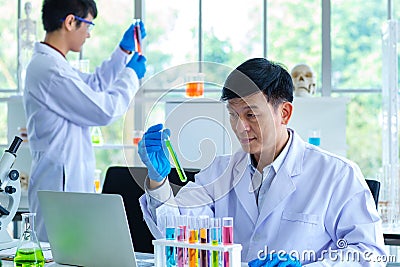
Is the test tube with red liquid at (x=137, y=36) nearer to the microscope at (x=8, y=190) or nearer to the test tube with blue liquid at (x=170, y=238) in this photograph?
the microscope at (x=8, y=190)

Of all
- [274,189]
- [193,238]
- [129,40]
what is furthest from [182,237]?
[129,40]

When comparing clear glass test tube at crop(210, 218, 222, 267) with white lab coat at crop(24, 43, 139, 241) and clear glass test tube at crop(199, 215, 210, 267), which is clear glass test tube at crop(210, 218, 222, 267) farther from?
white lab coat at crop(24, 43, 139, 241)

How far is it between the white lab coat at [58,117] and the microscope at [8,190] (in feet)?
→ 2.27

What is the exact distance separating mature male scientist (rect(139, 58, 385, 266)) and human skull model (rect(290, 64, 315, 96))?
169cm

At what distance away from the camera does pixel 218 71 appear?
1.62 meters

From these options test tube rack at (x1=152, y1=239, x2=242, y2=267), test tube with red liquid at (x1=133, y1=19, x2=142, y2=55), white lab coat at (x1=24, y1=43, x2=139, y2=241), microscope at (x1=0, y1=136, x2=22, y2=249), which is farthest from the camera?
test tube with red liquid at (x1=133, y1=19, x2=142, y2=55)

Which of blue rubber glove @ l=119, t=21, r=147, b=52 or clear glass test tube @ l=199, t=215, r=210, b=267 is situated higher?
blue rubber glove @ l=119, t=21, r=147, b=52

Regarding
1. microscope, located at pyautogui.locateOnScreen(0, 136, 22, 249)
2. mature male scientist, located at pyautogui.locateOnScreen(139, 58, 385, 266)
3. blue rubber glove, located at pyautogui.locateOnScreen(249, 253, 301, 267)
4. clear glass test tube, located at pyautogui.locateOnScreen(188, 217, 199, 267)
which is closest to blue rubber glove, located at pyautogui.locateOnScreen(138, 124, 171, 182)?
mature male scientist, located at pyautogui.locateOnScreen(139, 58, 385, 266)

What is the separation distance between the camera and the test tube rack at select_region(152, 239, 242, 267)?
1.40m

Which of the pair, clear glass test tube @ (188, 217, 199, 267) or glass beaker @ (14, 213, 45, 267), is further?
glass beaker @ (14, 213, 45, 267)

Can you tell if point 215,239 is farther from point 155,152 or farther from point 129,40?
point 129,40

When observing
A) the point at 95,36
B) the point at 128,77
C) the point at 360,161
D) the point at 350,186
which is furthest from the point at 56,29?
the point at 360,161

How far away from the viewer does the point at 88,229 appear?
5.45 ft

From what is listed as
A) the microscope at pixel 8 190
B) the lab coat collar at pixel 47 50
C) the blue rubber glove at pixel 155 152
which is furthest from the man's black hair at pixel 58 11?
the blue rubber glove at pixel 155 152
